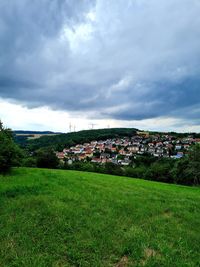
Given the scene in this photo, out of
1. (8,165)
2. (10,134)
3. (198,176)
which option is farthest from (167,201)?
(198,176)

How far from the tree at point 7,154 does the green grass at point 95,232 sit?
6695 millimetres

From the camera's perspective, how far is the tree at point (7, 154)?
48.1 ft

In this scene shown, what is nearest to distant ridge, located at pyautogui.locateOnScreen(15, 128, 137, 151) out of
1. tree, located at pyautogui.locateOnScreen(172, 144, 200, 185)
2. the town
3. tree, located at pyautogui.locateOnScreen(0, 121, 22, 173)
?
the town

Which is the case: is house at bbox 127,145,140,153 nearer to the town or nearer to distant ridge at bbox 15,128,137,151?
the town

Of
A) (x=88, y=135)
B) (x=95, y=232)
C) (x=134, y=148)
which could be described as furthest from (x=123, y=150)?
(x=95, y=232)

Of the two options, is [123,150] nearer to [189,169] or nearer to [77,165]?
[77,165]

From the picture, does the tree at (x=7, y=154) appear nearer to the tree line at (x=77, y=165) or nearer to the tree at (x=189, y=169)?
the tree line at (x=77, y=165)

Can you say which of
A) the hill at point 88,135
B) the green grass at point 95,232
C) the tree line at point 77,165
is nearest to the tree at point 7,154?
the tree line at point 77,165

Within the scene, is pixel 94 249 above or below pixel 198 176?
above

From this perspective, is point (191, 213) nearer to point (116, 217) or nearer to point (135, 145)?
point (116, 217)

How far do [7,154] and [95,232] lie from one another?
11266mm

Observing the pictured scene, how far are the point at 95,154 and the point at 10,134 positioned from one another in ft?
328

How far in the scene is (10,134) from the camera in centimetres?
1695

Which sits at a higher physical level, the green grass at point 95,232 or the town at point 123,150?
the green grass at point 95,232
